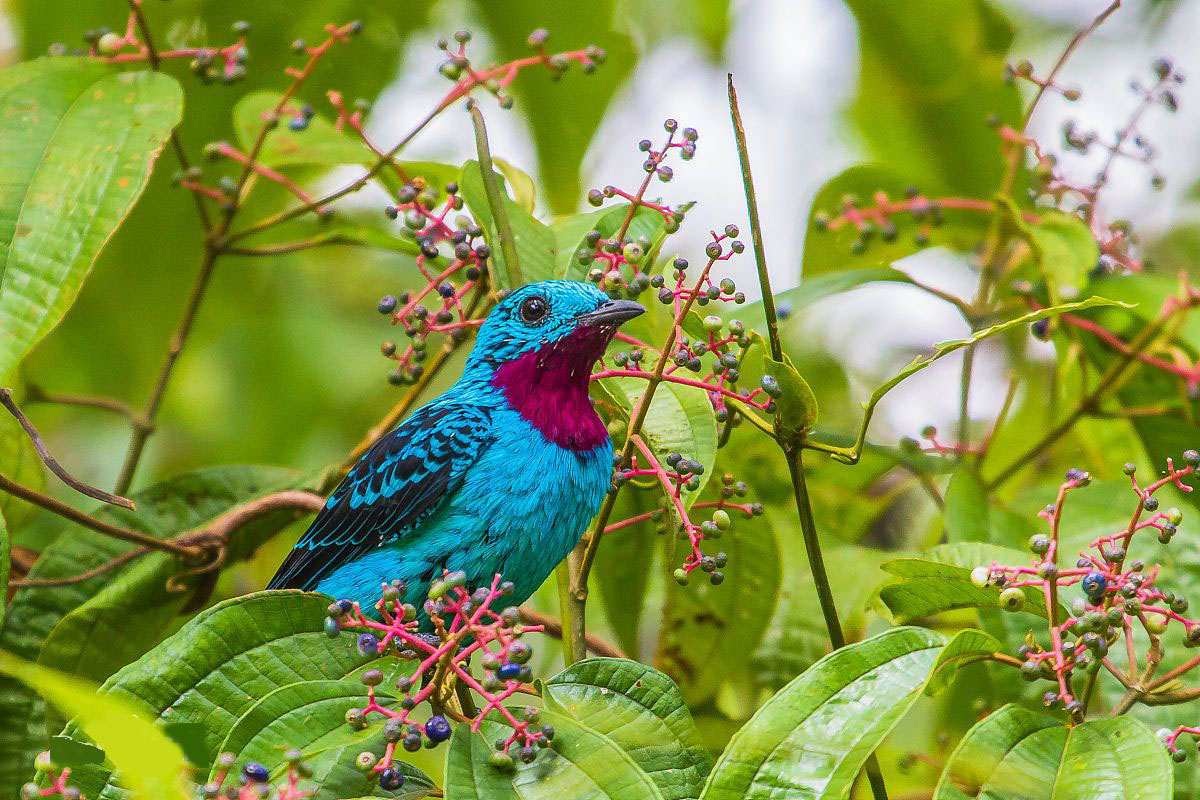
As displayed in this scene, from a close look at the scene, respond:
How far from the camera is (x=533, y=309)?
8.94ft

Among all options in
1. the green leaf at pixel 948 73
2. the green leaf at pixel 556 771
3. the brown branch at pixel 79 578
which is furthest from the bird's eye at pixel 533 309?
the green leaf at pixel 948 73

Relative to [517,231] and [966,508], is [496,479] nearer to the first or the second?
[517,231]

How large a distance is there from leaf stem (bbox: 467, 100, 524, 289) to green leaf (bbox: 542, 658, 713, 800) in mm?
881

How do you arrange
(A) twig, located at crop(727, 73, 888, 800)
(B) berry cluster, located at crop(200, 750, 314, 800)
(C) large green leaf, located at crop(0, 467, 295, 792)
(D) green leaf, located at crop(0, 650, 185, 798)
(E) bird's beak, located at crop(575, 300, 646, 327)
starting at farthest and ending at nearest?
(C) large green leaf, located at crop(0, 467, 295, 792) < (E) bird's beak, located at crop(575, 300, 646, 327) < (A) twig, located at crop(727, 73, 888, 800) < (B) berry cluster, located at crop(200, 750, 314, 800) < (D) green leaf, located at crop(0, 650, 185, 798)

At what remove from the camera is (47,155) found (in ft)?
8.19

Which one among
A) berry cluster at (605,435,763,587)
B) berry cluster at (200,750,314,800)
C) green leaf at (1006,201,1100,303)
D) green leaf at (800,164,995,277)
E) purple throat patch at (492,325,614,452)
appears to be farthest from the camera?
green leaf at (800,164,995,277)

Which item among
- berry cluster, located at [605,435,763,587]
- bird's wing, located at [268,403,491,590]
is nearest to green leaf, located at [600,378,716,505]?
berry cluster, located at [605,435,763,587]

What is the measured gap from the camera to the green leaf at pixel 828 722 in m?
1.67

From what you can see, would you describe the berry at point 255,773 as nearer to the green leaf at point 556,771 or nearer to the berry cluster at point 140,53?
the green leaf at point 556,771

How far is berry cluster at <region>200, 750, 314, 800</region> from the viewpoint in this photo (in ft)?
5.19

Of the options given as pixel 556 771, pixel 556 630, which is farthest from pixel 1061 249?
pixel 556 771

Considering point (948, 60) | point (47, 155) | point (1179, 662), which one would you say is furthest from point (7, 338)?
point (948, 60)

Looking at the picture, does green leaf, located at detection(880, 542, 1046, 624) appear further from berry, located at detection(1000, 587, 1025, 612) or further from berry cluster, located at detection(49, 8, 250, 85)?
berry cluster, located at detection(49, 8, 250, 85)

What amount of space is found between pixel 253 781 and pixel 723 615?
149cm
